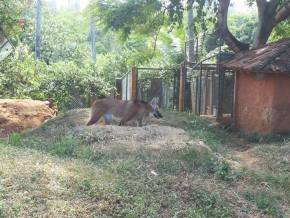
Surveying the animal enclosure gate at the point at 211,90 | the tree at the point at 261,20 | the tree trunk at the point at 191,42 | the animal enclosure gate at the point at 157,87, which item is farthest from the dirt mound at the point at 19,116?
the tree at the point at 261,20

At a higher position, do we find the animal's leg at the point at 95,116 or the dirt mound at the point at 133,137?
the animal's leg at the point at 95,116

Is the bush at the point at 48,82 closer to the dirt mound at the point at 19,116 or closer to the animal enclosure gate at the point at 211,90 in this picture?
the animal enclosure gate at the point at 211,90

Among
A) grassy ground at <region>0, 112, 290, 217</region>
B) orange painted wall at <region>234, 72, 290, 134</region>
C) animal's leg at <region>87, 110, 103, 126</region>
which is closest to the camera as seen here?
grassy ground at <region>0, 112, 290, 217</region>

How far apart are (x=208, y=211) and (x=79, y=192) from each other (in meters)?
1.83

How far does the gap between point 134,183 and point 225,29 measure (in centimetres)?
1208

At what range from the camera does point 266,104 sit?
48.4 feet

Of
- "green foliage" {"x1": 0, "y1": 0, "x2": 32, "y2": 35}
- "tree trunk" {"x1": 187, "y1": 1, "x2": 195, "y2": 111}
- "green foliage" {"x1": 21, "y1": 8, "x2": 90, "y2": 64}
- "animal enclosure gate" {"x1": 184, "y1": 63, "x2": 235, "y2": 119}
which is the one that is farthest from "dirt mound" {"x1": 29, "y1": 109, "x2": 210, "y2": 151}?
"green foliage" {"x1": 21, "y1": 8, "x2": 90, "y2": 64}

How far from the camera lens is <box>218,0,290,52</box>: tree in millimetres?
18250

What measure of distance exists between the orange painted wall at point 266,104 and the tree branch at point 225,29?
10.1 ft

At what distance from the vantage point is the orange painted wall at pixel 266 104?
14.5 metres

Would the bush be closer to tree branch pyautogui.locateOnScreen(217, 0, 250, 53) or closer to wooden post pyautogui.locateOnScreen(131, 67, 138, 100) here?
wooden post pyautogui.locateOnScreen(131, 67, 138, 100)

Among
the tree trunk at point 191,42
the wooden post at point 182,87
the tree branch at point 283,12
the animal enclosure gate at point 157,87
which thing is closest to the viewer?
the tree branch at point 283,12

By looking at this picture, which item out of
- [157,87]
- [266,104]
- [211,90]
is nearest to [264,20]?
[211,90]

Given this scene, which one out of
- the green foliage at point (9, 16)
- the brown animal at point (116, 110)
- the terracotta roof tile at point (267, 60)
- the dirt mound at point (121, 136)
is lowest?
the dirt mound at point (121, 136)
